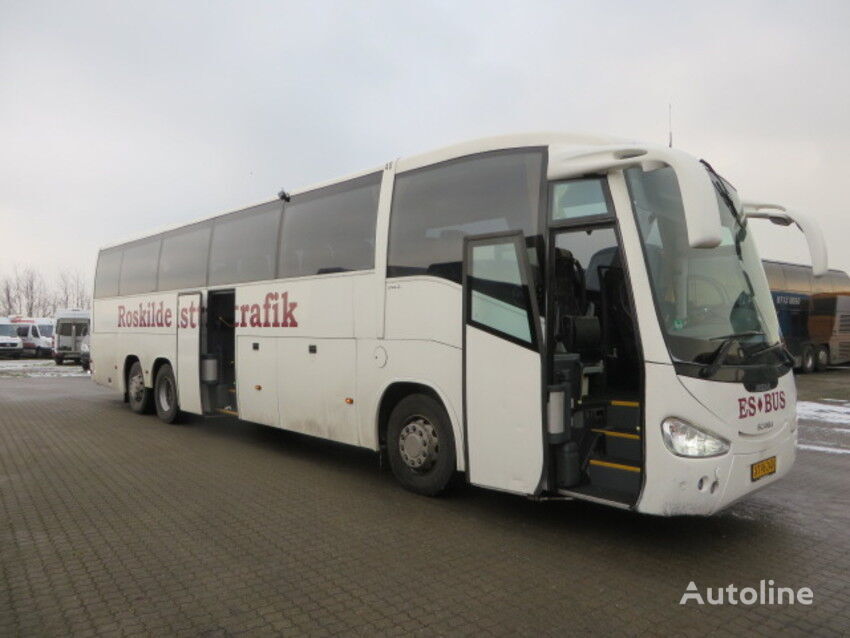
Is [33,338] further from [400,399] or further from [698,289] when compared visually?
[698,289]

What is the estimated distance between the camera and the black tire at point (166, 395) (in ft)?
36.4

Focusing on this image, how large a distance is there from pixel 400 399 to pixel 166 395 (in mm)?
6441

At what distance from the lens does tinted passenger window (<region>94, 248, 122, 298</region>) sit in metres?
13.3

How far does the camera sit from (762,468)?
193 inches

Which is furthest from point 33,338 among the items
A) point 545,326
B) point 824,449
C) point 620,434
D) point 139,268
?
point 620,434

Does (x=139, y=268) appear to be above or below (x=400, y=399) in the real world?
above

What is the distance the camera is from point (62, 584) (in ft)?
14.0

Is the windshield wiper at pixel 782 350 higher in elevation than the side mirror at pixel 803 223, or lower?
lower

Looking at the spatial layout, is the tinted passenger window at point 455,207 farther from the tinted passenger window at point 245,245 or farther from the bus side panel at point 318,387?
the tinted passenger window at point 245,245

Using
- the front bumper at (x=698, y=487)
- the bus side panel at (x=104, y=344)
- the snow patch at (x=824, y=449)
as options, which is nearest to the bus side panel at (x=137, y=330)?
the bus side panel at (x=104, y=344)

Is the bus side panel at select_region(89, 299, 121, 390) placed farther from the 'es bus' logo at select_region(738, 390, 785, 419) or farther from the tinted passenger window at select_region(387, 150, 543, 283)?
the 'es bus' logo at select_region(738, 390, 785, 419)

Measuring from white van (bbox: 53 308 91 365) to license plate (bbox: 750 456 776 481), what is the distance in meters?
32.8

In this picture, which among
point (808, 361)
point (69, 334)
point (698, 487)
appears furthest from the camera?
point (69, 334)

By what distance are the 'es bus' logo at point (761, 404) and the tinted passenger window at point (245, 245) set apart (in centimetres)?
589
